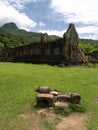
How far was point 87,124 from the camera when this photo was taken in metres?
7.99

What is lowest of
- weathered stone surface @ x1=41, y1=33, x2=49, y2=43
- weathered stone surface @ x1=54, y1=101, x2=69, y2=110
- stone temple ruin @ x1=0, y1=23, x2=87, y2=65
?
weathered stone surface @ x1=54, y1=101, x2=69, y2=110

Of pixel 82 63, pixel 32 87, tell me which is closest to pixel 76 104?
pixel 32 87

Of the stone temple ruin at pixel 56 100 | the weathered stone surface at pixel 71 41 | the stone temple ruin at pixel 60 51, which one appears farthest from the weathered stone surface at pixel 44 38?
the stone temple ruin at pixel 56 100

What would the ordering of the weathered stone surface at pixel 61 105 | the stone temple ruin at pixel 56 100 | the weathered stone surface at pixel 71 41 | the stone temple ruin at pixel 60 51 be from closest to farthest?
1. the weathered stone surface at pixel 61 105
2. the stone temple ruin at pixel 56 100
3. the stone temple ruin at pixel 60 51
4. the weathered stone surface at pixel 71 41

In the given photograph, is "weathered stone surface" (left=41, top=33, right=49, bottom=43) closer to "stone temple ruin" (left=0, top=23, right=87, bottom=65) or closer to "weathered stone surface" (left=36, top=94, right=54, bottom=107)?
"stone temple ruin" (left=0, top=23, right=87, bottom=65)

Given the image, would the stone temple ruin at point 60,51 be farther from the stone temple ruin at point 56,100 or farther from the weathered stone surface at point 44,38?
the stone temple ruin at point 56,100

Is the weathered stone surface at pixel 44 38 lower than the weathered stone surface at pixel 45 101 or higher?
higher

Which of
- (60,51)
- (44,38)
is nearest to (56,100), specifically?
(60,51)

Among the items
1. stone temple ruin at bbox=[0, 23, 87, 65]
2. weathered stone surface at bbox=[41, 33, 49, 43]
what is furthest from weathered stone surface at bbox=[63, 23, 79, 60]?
weathered stone surface at bbox=[41, 33, 49, 43]

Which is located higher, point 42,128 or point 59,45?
point 59,45

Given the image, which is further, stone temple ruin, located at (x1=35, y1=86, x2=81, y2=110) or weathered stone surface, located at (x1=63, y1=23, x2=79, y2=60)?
weathered stone surface, located at (x1=63, y1=23, x2=79, y2=60)

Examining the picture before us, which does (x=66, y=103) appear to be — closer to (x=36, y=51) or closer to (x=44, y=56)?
(x=44, y=56)

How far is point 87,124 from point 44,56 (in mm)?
27667

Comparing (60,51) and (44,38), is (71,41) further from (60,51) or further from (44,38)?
(44,38)
